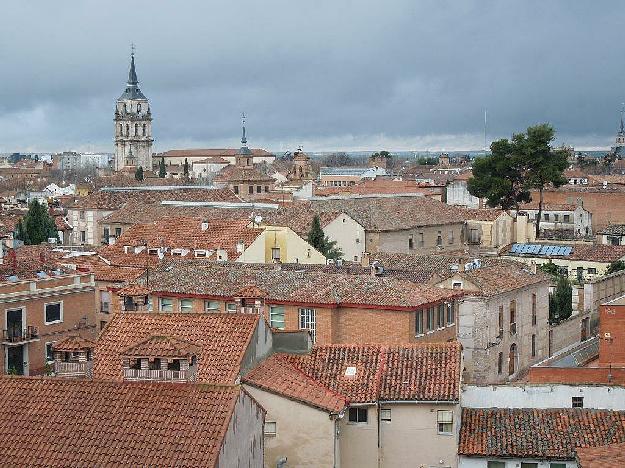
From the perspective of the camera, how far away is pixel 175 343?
63.3 ft

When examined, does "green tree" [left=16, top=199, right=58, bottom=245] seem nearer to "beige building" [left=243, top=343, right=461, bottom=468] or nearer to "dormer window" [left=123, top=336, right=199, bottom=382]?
"beige building" [left=243, top=343, right=461, bottom=468]

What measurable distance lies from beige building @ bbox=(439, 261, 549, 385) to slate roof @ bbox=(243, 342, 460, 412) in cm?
1096

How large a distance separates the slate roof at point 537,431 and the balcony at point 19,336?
14.9m

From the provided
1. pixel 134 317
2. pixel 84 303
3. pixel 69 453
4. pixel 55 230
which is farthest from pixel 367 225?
pixel 69 453

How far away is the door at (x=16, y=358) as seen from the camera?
109 feet

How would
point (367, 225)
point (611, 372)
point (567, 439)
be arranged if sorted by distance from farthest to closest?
point (367, 225), point (611, 372), point (567, 439)

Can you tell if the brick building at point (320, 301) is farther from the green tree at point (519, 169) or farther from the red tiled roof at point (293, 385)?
the green tree at point (519, 169)

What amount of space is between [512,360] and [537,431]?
15586mm

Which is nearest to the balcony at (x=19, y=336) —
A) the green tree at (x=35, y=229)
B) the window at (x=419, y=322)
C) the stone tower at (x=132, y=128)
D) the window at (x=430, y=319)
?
the window at (x=419, y=322)

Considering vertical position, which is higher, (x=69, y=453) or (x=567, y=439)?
(x=69, y=453)

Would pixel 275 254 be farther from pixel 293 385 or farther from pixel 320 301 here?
pixel 293 385

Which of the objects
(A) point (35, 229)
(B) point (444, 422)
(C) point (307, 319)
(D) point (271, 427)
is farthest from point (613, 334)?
(A) point (35, 229)

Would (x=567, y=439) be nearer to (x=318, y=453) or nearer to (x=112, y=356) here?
(x=318, y=453)

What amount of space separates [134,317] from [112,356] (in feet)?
4.35
